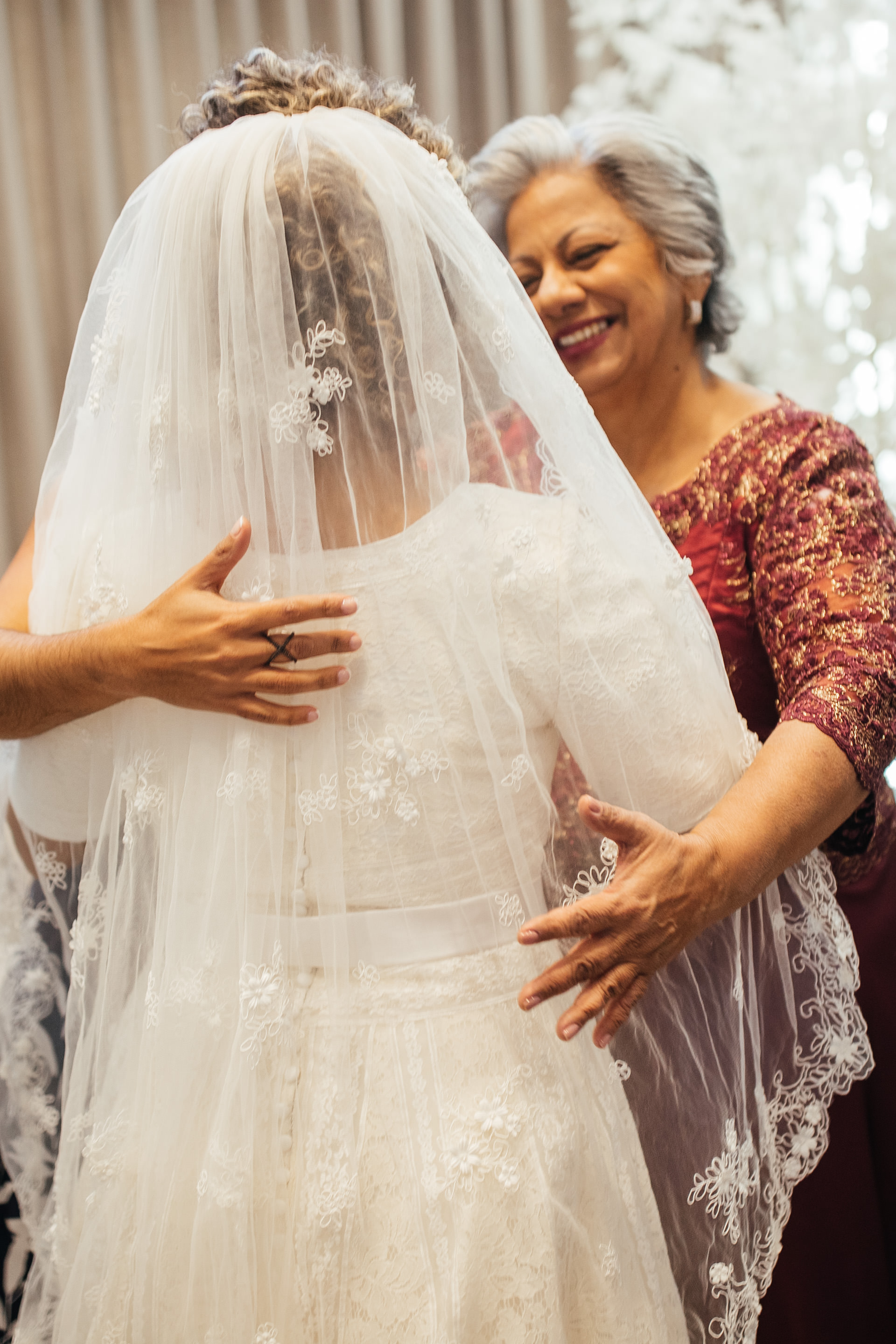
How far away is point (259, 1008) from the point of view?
91cm

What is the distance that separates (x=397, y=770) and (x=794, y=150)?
216 centimetres

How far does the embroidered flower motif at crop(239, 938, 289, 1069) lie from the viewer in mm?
905

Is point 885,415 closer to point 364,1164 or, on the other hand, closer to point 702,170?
point 702,170

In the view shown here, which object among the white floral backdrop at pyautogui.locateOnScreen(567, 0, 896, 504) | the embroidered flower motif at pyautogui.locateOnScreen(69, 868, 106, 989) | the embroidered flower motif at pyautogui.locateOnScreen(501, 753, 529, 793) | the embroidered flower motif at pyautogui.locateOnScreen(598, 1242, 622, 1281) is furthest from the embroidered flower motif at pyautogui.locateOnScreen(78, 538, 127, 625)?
the white floral backdrop at pyautogui.locateOnScreen(567, 0, 896, 504)

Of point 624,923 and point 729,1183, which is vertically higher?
point 624,923

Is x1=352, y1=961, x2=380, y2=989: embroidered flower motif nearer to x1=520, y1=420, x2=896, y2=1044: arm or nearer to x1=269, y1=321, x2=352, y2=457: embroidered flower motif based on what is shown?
x1=520, y1=420, x2=896, y2=1044: arm

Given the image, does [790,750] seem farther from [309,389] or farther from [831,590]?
[309,389]

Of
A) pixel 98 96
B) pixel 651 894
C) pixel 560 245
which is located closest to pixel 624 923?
pixel 651 894

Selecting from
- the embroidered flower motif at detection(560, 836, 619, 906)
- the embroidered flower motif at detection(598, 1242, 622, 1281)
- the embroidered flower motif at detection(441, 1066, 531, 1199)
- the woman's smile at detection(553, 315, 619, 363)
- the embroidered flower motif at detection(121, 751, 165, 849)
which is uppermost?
the woman's smile at detection(553, 315, 619, 363)

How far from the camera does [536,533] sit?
947 millimetres

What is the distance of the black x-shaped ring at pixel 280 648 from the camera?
92cm

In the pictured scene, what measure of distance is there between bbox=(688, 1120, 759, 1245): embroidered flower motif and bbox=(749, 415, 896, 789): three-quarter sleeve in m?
0.45

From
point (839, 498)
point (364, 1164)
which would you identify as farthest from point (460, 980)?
point (839, 498)

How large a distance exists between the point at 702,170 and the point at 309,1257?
5.61ft
